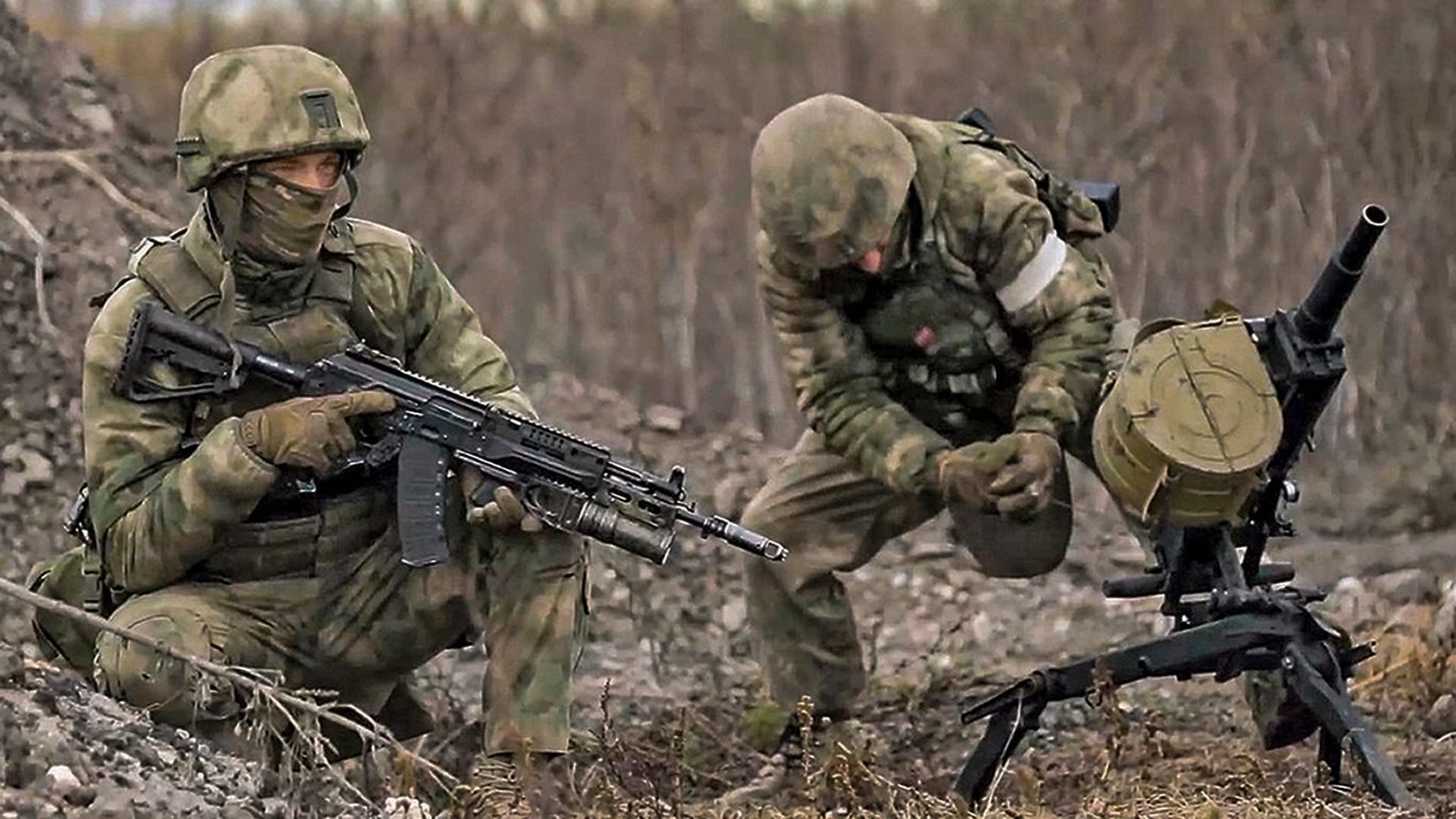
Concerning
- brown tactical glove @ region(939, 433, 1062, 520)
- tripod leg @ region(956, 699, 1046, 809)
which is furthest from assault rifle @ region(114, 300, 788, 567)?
tripod leg @ region(956, 699, 1046, 809)

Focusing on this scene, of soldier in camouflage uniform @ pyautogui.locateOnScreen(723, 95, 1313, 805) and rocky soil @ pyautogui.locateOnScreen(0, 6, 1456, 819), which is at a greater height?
soldier in camouflage uniform @ pyautogui.locateOnScreen(723, 95, 1313, 805)

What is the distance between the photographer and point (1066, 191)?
661 centimetres

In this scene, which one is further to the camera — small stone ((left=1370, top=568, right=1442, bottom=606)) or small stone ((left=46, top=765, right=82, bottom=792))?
small stone ((left=1370, top=568, right=1442, bottom=606))

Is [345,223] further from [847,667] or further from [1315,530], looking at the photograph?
[1315,530]

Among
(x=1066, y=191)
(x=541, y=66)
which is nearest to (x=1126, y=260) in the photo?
(x=541, y=66)

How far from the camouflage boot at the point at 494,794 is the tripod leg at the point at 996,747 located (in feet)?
4.13

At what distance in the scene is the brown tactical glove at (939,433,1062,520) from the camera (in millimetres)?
5980

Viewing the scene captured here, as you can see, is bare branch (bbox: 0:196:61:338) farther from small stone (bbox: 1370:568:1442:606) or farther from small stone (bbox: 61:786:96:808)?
small stone (bbox: 61:786:96:808)

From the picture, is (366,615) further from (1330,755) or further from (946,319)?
(1330,755)

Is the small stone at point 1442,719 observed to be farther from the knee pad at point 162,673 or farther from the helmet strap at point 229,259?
the helmet strap at point 229,259

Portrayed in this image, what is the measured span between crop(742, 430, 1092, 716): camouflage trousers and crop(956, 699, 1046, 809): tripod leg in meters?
0.63

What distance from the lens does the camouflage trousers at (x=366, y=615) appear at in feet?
18.0

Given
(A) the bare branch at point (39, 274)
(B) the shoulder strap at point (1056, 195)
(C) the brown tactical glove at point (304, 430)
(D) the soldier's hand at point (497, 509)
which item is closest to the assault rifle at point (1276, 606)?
(B) the shoulder strap at point (1056, 195)

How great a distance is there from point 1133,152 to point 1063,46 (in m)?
0.84
